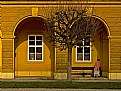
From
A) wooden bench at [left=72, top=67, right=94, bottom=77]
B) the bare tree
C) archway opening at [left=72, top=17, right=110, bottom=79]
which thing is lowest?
wooden bench at [left=72, top=67, right=94, bottom=77]

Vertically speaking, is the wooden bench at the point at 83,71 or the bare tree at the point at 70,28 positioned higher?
the bare tree at the point at 70,28

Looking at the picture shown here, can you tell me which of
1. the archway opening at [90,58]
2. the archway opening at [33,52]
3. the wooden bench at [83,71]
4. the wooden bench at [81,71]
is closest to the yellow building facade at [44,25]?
the archway opening at [90,58]

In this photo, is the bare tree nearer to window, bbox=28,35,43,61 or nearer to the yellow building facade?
the yellow building facade

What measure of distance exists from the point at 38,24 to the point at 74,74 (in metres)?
4.78

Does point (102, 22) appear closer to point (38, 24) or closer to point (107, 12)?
point (107, 12)

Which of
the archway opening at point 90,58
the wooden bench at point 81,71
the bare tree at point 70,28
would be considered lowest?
the wooden bench at point 81,71

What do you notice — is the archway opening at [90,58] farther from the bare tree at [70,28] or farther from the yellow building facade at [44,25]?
the bare tree at [70,28]

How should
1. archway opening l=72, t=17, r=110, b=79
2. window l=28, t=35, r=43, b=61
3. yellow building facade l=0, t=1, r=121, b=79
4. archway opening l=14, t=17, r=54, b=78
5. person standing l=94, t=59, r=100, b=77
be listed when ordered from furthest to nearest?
window l=28, t=35, r=43, b=61
archway opening l=14, t=17, r=54, b=78
archway opening l=72, t=17, r=110, b=79
person standing l=94, t=59, r=100, b=77
yellow building facade l=0, t=1, r=121, b=79

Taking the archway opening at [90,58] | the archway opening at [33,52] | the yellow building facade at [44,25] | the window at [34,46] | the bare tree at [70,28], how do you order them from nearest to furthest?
1. the bare tree at [70,28]
2. the yellow building facade at [44,25]
3. the archway opening at [90,58]
4. the archway opening at [33,52]
5. the window at [34,46]

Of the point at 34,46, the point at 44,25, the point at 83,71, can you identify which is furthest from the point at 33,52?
the point at 83,71

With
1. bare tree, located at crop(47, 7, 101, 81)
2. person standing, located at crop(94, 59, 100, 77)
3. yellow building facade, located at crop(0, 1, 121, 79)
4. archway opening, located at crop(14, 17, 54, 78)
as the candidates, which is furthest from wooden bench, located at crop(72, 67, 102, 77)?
bare tree, located at crop(47, 7, 101, 81)

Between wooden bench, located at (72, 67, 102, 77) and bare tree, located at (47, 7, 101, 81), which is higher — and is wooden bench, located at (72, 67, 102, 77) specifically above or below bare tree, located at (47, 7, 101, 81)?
below

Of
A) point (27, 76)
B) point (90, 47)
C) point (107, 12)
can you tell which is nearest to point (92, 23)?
point (107, 12)

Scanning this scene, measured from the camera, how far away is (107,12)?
29547mm
